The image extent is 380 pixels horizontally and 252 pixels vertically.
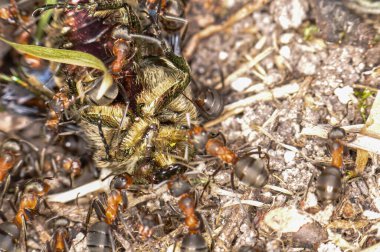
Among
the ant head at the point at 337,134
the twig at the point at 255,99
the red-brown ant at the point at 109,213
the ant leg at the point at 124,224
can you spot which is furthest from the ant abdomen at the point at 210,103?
the ant leg at the point at 124,224

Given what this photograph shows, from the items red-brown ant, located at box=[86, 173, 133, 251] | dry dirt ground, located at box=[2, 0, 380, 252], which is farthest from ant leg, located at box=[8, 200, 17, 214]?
red-brown ant, located at box=[86, 173, 133, 251]

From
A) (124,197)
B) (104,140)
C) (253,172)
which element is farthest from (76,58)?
(253,172)

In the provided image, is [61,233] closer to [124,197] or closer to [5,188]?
[124,197]

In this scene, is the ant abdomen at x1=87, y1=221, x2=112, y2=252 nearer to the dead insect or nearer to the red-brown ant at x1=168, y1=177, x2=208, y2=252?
the dead insect

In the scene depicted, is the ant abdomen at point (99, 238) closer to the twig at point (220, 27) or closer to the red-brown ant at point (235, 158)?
the red-brown ant at point (235, 158)

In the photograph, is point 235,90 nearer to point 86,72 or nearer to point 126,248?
point 86,72

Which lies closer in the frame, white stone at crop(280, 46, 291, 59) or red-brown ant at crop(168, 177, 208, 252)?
red-brown ant at crop(168, 177, 208, 252)
